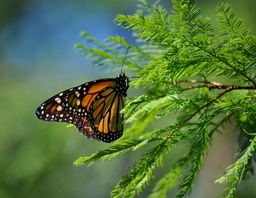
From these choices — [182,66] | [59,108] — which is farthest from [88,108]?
[182,66]

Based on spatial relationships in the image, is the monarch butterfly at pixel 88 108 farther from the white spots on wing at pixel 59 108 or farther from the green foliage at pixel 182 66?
the green foliage at pixel 182 66

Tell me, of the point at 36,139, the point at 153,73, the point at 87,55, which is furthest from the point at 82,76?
the point at 153,73

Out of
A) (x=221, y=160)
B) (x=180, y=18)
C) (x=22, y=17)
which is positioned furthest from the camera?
(x=22, y=17)

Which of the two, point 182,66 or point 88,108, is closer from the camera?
point 182,66

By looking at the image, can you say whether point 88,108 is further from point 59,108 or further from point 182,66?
point 182,66

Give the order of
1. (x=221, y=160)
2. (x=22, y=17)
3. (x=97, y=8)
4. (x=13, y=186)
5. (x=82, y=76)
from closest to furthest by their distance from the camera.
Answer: (x=13, y=186), (x=221, y=160), (x=82, y=76), (x=97, y=8), (x=22, y=17)

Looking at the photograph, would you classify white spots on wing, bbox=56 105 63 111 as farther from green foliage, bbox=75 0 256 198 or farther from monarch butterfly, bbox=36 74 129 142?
green foliage, bbox=75 0 256 198

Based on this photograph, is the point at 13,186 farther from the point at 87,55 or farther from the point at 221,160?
the point at 87,55
